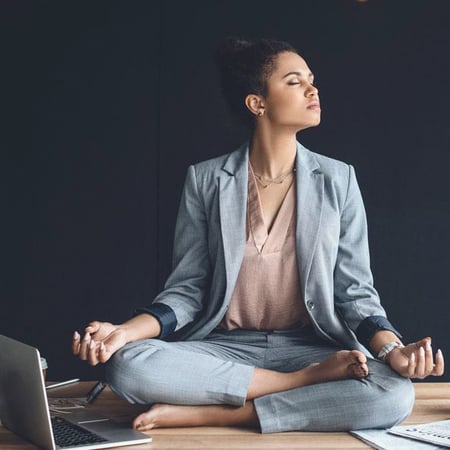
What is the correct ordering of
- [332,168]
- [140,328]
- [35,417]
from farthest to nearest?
[332,168], [140,328], [35,417]

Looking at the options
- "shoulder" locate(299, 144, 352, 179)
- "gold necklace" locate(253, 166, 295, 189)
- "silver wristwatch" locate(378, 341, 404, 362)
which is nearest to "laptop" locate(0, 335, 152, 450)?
"silver wristwatch" locate(378, 341, 404, 362)

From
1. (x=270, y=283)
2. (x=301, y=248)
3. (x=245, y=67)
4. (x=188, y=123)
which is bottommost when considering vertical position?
(x=270, y=283)

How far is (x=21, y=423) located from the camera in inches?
101

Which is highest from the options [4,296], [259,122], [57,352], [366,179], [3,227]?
[259,122]

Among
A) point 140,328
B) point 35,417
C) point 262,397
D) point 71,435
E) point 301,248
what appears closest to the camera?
point 35,417

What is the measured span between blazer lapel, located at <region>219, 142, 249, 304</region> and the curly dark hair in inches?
9.3

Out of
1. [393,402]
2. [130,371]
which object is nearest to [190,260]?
[130,371]

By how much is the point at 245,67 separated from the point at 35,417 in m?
1.65

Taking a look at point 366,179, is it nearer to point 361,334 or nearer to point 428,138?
point 428,138

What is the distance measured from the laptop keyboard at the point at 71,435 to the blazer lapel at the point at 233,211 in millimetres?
745

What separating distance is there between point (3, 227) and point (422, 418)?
6.86ft


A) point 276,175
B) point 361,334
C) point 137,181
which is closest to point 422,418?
point 361,334

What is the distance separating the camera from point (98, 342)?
2713 millimetres

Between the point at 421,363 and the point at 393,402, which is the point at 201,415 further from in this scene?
the point at 421,363
